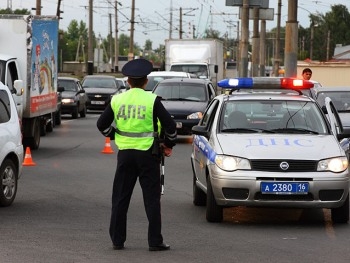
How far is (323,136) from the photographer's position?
1348 centimetres

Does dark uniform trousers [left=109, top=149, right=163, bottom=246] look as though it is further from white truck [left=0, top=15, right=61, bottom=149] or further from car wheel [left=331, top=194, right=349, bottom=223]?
white truck [left=0, top=15, right=61, bottom=149]

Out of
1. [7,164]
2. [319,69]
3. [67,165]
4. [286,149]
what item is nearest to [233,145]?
[286,149]

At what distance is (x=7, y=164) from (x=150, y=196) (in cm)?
405

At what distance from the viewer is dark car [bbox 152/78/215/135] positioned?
28.2m

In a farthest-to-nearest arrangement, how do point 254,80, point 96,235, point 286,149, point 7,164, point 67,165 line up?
point 67,165, point 254,80, point 7,164, point 286,149, point 96,235

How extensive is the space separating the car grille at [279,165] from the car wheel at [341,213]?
2.19ft

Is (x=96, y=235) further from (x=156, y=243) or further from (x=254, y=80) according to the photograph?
(x=254, y=80)

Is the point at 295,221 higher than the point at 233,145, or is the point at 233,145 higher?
the point at 233,145

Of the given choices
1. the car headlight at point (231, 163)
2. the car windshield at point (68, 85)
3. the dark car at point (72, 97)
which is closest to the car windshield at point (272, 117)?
the car headlight at point (231, 163)

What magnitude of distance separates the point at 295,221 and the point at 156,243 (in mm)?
3049

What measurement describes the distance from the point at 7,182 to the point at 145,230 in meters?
2.77

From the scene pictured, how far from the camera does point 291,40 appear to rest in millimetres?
36062

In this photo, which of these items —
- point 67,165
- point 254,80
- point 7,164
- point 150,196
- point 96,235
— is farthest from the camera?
point 67,165

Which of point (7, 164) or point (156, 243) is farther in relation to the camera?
point (7, 164)
